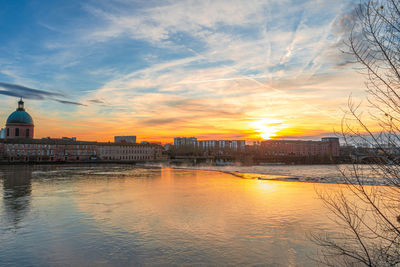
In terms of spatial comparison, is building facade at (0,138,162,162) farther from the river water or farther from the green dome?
the river water

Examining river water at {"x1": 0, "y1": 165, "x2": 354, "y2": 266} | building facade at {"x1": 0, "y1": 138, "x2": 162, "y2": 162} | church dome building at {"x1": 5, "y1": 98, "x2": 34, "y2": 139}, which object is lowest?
river water at {"x1": 0, "y1": 165, "x2": 354, "y2": 266}

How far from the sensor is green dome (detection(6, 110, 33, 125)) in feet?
330

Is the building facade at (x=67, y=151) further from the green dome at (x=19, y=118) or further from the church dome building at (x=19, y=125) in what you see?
the green dome at (x=19, y=118)

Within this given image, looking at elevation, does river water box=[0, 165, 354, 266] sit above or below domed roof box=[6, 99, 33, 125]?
below

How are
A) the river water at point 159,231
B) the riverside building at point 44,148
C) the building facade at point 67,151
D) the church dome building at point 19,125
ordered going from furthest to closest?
the church dome building at point 19,125, the riverside building at point 44,148, the building facade at point 67,151, the river water at point 159,231

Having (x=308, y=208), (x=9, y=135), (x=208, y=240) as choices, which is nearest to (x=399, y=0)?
(x=208, y=240)

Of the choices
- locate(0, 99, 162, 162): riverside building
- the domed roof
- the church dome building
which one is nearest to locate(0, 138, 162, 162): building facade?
locate(0, 99, 162, 162): riverside building

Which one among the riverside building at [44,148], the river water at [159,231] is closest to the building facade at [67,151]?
the riverside building at [44,148]

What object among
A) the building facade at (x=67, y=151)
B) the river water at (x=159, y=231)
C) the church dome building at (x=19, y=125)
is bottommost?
the river water at (x=159, y=231)

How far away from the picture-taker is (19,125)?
100 meters

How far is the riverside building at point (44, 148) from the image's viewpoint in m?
90.4

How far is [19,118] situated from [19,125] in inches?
105

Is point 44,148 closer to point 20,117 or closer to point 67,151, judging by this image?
point 67,151

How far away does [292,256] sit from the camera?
9781mm
